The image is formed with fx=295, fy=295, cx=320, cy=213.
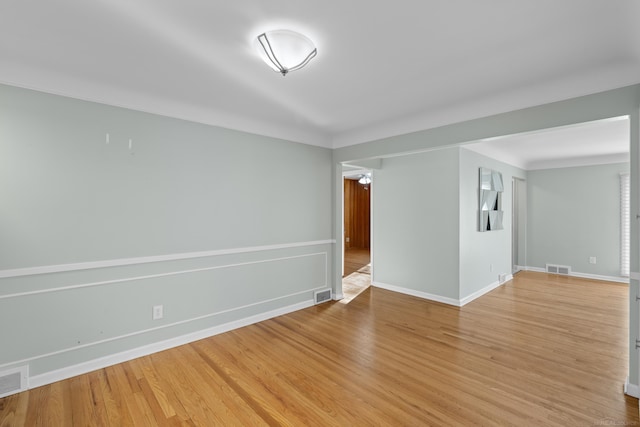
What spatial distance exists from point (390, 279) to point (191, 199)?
3.42 metres

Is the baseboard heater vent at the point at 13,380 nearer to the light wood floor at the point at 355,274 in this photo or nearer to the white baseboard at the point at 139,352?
the white baseboard at the point at 139,352

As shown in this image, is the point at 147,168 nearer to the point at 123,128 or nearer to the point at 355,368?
the point at 123,128

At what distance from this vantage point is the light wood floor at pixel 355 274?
191 inches

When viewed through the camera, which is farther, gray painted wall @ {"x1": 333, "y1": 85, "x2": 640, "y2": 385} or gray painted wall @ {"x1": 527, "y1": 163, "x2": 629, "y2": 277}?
gray painted wall @ {"x1": 527, "y1": 163, "x2": 629, "y2": 277}


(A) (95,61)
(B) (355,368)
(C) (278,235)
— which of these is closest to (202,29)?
(A) (95,61)

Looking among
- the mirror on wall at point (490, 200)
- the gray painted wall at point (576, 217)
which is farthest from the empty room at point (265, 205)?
the gray painted wall at point (576, 217)

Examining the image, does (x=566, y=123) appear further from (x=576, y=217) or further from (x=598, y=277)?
(x=598, y=277)

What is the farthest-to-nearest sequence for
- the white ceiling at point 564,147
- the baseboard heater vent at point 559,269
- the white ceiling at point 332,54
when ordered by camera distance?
the baseboard heater vent at point 559,269
the white ceiling at point 564,147
the white ceiling at point 332,54

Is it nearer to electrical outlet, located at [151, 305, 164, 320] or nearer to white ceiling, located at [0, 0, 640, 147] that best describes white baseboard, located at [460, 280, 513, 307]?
white ceiling, located at [0, 0, 640, 147]

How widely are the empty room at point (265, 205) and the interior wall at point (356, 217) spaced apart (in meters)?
5.65

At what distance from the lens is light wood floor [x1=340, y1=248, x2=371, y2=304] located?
4.86 metres

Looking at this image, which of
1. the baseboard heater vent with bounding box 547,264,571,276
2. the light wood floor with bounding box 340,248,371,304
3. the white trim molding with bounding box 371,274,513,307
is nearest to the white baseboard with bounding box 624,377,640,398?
the white trim molding with bounding box 371,274,513,307

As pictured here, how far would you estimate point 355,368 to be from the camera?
253 centimetres

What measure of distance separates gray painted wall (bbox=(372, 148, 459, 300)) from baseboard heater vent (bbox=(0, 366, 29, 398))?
A: 4383mm
